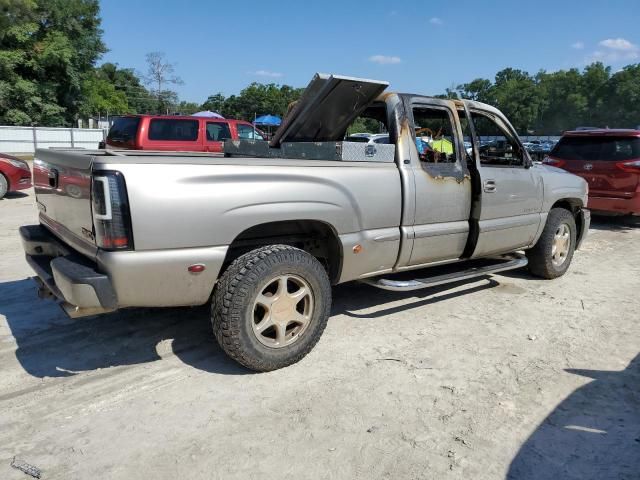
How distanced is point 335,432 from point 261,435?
16.2 inches

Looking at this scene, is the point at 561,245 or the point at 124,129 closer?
the point at 561,245

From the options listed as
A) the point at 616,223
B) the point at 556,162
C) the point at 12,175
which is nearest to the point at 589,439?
the point at 556,162

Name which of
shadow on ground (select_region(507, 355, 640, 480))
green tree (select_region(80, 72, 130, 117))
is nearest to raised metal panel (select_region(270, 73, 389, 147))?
shadow on ground (select_region(507, 355, 640, 480))

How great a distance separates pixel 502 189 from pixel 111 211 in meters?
3.63

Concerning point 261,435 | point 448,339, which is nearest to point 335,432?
point 261,435

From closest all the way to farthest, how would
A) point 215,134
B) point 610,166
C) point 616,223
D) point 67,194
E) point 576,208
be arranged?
point 67,194 → point 576,208 → point 610,166 → point 616,223 → point 215,134

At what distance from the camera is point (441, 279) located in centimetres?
457

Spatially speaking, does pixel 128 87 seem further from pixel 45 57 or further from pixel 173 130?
→ pixel 173 130

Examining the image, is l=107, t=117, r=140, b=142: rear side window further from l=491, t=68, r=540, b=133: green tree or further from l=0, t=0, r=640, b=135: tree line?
l=491, t=68, r=540, b=133: green tree

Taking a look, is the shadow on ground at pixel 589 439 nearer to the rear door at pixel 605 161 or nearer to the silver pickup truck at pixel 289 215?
the silver pickup truck at pixel 289 215

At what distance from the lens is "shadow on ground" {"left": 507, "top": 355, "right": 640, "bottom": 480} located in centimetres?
265

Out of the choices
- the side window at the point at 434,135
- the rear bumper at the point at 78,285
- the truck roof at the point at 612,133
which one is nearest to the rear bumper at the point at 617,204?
the truck roof at the point at 612,133

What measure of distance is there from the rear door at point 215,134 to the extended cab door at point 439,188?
30.1 ft

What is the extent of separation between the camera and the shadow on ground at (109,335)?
3623 millimetres
